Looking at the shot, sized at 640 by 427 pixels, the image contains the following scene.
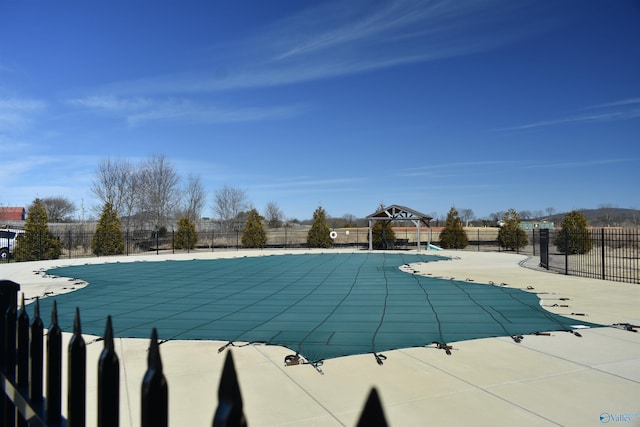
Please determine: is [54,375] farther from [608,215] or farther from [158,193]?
[608,215]

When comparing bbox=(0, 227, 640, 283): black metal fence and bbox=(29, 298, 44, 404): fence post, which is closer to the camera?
bbox=(29, 298, 44, 404): fence post

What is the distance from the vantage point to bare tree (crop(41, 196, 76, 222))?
5417 cm

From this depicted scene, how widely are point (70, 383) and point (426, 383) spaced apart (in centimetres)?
290

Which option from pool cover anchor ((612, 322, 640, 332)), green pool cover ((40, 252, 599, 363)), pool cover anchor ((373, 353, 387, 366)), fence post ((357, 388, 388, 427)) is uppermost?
fence post ((357, 388, 388, 427))

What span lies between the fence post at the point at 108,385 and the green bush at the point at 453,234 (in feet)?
87.6

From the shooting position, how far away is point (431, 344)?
4.60 metres

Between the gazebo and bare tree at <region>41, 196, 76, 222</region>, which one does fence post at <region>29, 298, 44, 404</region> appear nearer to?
the gazebo

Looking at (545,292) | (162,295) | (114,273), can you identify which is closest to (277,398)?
(162,295)

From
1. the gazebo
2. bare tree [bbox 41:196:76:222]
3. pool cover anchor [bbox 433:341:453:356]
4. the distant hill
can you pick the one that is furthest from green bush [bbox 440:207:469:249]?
bare tree [bbox 41:196:76:222]

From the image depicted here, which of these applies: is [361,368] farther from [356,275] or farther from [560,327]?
[356,275]

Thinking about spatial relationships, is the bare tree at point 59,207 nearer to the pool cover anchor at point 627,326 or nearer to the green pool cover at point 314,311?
the green pool cover at point 314,311

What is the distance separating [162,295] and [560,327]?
676 centimetres

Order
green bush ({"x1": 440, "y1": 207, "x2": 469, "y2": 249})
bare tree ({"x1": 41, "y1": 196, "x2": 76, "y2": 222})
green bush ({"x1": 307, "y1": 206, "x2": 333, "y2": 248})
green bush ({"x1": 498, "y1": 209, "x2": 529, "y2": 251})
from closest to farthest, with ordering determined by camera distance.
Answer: green bush ({"x1": 498, "y1": 209, "x2": 529, "y2": 251}) < green bush ({"x1": 440, "y1": 207, "x2": 469, "y2": 249}) < green bush ({"x1": 307, "y1": 206, "x2": 333, "y2": 248}) < bare tree ({"x1": 41, "y1": 196, "x2": 76, "y2": 222})

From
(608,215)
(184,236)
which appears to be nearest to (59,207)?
(184,236)
